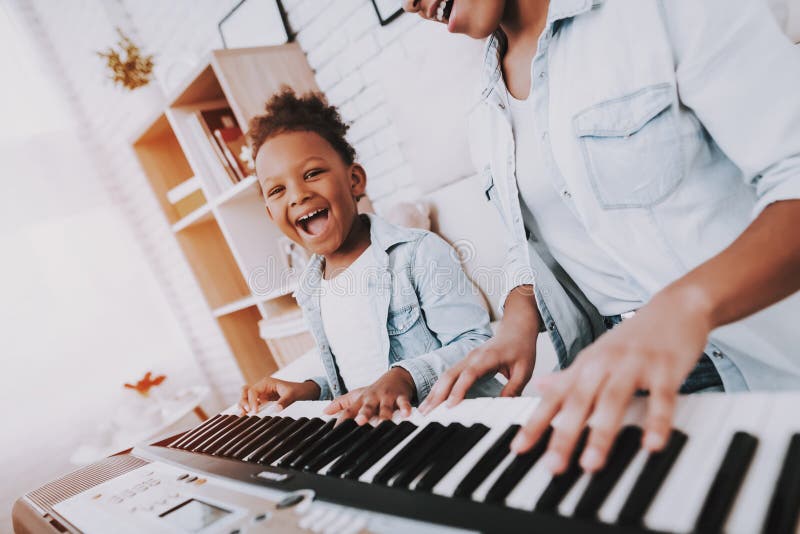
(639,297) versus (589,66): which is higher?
(589,66)

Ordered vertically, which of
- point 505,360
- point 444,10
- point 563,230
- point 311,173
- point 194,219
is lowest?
point 505,360

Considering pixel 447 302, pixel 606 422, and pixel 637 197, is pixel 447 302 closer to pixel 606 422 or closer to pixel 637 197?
pixel 637 197

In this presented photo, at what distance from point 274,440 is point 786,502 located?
0.60m

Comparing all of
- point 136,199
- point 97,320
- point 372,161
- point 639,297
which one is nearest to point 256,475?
point 639,297

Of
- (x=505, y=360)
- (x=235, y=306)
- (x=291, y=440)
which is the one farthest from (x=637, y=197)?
(x=235, y=306)

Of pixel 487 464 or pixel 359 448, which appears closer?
pixel 487 464

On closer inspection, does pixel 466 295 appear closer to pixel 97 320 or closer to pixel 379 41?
pixel 379 41

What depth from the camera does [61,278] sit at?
3203mm

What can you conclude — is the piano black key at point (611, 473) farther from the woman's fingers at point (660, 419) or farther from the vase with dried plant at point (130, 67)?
the vase with dried plant at point (130, 67)

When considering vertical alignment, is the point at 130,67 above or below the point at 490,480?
above

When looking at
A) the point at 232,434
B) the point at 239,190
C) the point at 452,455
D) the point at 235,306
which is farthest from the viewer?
the point at 235,306

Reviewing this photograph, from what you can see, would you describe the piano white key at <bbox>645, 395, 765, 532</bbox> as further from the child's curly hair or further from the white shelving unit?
the white shelving unit

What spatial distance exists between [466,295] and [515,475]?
770 millimetres

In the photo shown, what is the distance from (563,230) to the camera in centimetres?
90
